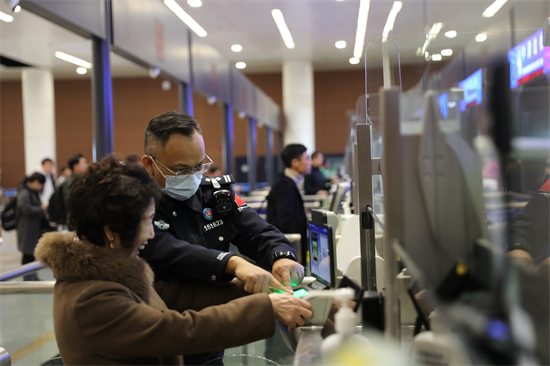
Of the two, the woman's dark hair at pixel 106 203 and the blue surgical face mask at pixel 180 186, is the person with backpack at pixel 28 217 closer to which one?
the blue surgical face mask at pixel 180 186

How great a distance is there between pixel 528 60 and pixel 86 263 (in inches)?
82.3

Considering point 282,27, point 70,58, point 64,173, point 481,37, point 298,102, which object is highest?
point 282,27

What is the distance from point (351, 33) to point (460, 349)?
1022 centimetres

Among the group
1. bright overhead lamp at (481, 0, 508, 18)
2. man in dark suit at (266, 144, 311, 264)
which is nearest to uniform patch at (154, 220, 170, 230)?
man in dark suit at (266, 144, 311, 264)

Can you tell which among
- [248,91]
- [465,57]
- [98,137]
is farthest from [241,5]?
[465,57]

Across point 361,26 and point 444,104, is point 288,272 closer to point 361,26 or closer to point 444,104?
point 444,104

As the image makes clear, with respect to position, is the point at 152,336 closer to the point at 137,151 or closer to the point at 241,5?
the point at 241,5

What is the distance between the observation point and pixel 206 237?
5.59 ft

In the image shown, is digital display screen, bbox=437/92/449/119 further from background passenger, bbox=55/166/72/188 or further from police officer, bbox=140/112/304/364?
background passenger, bbox=55/166/72/188

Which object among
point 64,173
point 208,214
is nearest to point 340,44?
point 64,173

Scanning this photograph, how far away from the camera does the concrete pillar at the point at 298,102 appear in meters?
14.3

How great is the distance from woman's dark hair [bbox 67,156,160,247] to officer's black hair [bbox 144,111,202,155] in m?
0.46

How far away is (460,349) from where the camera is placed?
665mm

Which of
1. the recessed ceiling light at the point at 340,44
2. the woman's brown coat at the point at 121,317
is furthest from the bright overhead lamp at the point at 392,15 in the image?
the woman's brown coat at the point at 121,317
